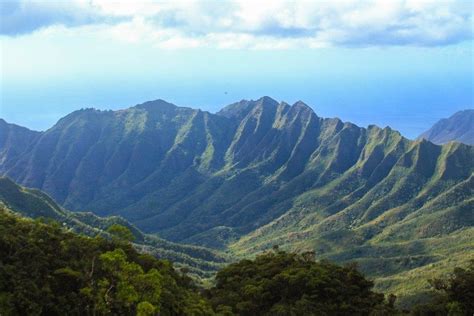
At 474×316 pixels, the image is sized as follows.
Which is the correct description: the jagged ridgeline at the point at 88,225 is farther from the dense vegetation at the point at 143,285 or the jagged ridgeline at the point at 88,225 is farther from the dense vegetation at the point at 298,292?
the dense vegetation at the point at 143,285

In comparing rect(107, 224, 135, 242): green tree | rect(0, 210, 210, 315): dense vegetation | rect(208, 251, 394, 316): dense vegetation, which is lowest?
rect(208, 251, 394, 316): dense vegetation

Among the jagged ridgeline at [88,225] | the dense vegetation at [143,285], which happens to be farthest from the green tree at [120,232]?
the jagged ridgeline at [88,225]

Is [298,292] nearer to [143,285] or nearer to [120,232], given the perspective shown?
[120,232]

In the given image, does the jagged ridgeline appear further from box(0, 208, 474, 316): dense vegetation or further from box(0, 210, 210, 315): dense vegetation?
box(0, 210, 210, 315): dense vegetation

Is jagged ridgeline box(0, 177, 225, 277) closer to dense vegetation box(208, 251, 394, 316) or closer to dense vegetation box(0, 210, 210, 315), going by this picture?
dense vegetation box(208, 251, 394, 316)

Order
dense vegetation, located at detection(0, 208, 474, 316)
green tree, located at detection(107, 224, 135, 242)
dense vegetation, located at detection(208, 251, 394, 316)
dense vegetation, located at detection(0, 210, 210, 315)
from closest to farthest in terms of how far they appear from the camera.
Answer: dense vegetation, located at detection(0, 210, 210, 315)
dense vegetation, located at detection(0, 208, 474, 316)
green tree, located at detection(107, 224, 135, 242)
dense vegetation, located at detection(208, 251, 394, 316)

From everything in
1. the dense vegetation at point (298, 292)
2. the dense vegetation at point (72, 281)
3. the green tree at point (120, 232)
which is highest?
the green tree at point (120, 232)

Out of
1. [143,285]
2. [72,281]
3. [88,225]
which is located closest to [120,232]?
[72,281]

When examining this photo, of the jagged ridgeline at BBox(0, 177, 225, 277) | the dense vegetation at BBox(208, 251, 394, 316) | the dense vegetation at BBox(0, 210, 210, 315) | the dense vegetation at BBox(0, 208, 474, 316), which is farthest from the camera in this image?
the jagged ridgeline at BBox(0, 177, 225, 277)

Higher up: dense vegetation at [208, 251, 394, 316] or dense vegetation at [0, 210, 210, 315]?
dense vegetation at [0, 210, 210, 315]

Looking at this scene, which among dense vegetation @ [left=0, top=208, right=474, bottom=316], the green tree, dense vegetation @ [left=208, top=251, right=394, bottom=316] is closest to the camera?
dense vegetation @ [left=0, top=208, right=474, bottom=316]

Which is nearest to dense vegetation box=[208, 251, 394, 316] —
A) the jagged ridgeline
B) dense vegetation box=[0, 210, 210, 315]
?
dense vegetation box=[0, 210, 210, 315]

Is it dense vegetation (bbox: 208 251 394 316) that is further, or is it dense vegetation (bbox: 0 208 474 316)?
dense vegetation (bbox: 208 251 394 316)

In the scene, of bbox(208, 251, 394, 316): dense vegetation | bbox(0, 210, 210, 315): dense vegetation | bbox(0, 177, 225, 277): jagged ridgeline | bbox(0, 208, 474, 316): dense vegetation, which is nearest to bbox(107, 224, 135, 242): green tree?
bbox(0, 208, 474, 316): dense vegetation
